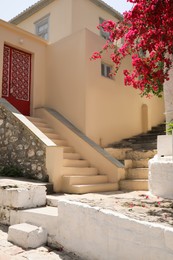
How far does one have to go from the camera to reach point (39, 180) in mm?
6316

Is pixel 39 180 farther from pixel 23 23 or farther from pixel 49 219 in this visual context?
pixel 23 23

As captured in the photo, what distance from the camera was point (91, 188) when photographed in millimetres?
6449

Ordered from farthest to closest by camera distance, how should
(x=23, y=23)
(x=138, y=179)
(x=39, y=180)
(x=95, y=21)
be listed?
(x=23, y=23)
(x=95, y=21)
(x=138, y=179)
(x=39, y=180)

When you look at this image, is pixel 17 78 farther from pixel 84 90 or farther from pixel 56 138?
pixel 56 138

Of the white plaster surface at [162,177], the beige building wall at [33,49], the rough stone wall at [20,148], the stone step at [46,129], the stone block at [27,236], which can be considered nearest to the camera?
the stone block at [27,236]

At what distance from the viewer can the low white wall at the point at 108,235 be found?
2.86m

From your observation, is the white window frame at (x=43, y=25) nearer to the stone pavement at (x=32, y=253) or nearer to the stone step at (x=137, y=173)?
the stone step at (x=137, y=173)

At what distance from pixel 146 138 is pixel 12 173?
533 cm

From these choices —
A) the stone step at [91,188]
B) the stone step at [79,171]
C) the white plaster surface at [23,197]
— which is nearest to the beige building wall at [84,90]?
the stone step at [79,171]

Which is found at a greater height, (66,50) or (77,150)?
(66,50)

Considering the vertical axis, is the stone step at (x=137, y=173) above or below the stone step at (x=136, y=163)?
below

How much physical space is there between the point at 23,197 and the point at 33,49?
261 inches

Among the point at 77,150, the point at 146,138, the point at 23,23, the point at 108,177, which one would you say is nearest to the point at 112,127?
the point at 146,138

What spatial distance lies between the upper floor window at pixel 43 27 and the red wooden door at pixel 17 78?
10.8ft
